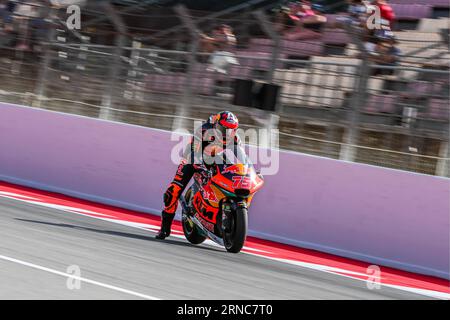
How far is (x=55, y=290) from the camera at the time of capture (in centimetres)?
575

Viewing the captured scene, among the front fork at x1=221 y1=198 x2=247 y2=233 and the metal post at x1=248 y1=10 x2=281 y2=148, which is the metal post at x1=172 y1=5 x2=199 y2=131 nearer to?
the metal post at x1=248 y1=10 x2=281 y2=148

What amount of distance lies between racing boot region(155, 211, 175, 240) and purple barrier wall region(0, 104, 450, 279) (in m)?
2.17

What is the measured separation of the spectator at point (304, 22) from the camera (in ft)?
43.7

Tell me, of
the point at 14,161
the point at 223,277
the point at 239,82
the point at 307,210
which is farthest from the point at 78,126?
the point at 223,277

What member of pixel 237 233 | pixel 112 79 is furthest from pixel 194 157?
pixel 112 79

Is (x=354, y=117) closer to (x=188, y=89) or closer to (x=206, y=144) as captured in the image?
(x=206, y=144)

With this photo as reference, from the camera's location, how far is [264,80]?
12.2 metres

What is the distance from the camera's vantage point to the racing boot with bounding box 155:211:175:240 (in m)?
9.71

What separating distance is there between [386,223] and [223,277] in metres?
3.76

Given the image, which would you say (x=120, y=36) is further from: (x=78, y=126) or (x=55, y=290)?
(x=55, y=290)

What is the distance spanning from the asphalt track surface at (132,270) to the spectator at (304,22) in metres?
4.72

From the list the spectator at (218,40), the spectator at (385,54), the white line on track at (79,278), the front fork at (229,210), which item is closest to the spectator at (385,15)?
the spectator at (385,54)

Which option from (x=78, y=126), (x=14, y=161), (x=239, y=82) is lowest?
(x=14, y=161)

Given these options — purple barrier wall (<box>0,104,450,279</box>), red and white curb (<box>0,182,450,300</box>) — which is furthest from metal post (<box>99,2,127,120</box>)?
red and white curb (<box>0,182,450,300</box>)
